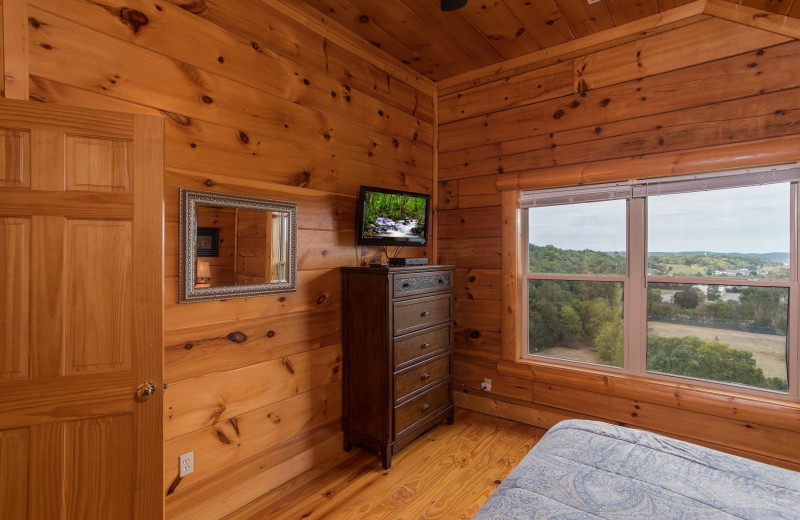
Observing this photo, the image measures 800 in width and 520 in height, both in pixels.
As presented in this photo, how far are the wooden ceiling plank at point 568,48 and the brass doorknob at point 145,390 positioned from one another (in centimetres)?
310

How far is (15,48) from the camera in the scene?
1.45m

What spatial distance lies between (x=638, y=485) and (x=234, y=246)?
6.51 feet

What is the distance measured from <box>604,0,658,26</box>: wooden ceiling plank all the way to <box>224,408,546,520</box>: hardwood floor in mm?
2913

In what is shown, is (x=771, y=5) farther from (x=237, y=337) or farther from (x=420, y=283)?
(x=237, y=337)

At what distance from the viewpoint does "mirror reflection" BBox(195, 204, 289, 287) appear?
195cm

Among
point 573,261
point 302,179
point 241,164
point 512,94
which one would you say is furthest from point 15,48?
point 573,261

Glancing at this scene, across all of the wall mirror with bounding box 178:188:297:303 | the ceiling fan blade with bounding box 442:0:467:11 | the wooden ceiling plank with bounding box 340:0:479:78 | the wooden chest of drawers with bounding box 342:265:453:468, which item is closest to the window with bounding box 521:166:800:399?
the wooden chest of drawers with bounding box 342:265:453:468

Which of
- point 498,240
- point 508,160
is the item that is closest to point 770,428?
point 498,240

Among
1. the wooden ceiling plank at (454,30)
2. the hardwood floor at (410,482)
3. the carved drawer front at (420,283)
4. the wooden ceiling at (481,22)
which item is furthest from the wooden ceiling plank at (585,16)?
the hardwood floor at (410,482)

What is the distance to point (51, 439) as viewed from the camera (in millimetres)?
1403

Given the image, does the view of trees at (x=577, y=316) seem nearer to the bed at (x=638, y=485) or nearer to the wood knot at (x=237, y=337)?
the bed at (x=638, y=485)

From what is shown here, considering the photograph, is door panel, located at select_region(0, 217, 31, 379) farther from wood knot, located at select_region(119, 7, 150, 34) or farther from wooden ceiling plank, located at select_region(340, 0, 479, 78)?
wooden ceiling plank, located at select_region(340, 0, 479, 78)

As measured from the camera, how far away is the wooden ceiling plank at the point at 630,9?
96.0 inches

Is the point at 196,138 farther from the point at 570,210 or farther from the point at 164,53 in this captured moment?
the point at 570,210
